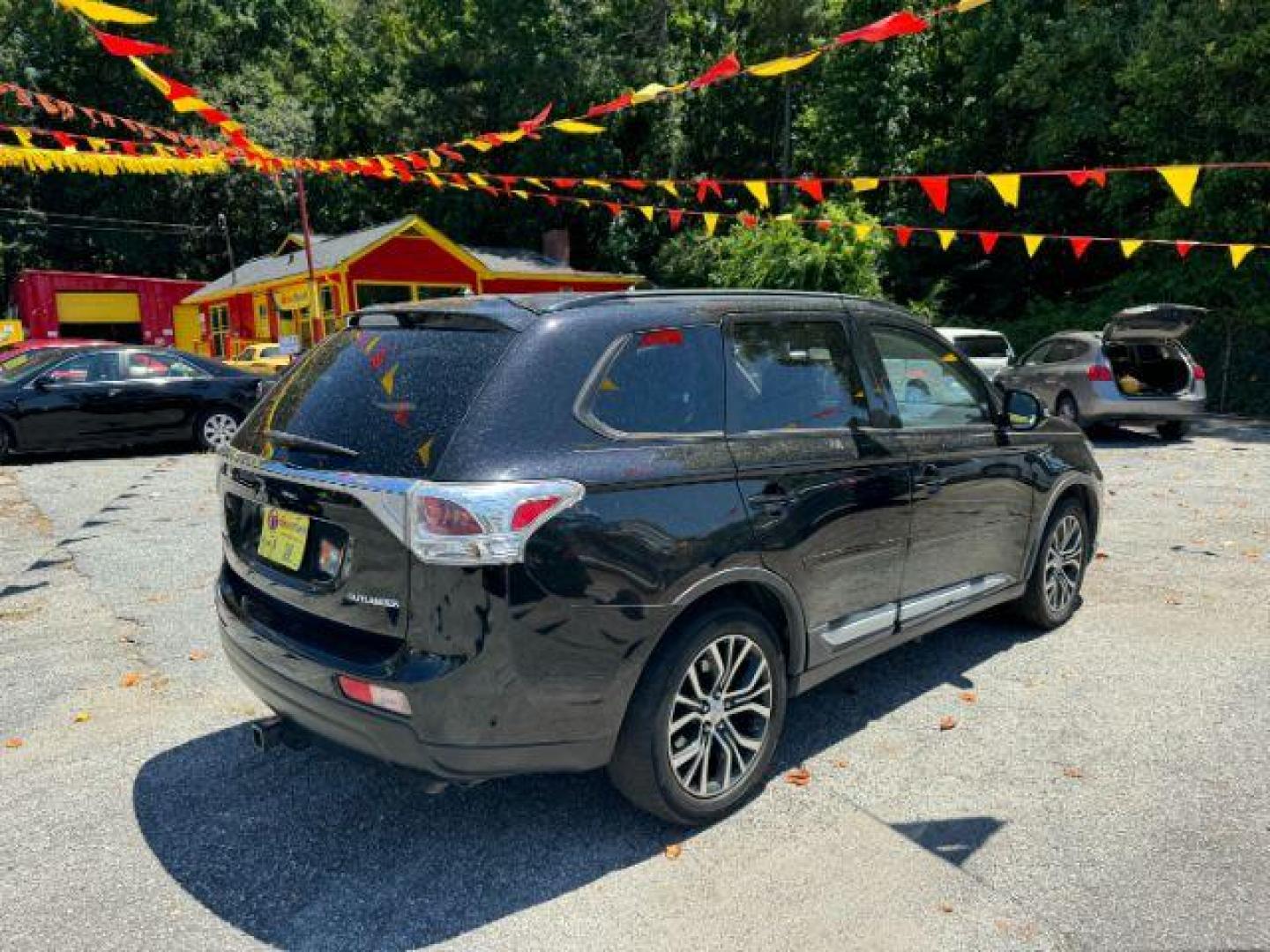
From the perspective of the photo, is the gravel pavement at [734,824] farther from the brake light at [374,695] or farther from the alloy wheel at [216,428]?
the alloy wheel at [216,428]

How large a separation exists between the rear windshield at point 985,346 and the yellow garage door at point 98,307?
Answer: 36185 millimetres

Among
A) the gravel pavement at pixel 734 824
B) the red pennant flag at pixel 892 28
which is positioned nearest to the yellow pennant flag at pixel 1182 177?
the red pennant flag at pixel 892 28

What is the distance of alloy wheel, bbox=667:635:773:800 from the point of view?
3068 mm

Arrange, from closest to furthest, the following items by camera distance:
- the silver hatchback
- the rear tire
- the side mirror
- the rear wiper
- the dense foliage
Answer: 1. the rear wiper
2. the side mirror
3. the rear tire
4. the silver hatchback
5. the dense foliage

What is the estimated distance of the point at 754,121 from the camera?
35.1m

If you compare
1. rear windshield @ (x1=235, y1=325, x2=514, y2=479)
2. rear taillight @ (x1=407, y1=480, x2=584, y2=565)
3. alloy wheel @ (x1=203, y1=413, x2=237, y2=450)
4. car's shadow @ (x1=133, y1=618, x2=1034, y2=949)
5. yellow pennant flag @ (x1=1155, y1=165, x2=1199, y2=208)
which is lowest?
car's shadow @ (x1=133, y1=618, x2=1034, y2=949)

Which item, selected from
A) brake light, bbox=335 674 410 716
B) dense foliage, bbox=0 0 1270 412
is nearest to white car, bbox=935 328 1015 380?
dense foliage, bbox=0 0 1270 412

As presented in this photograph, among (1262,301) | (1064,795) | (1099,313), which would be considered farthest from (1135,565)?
(1099,313)

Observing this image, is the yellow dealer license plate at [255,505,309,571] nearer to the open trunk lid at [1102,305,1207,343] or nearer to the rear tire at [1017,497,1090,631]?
the rear tire at [1017,497,1090,631]

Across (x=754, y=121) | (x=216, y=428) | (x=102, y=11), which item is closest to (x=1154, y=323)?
(x=102, y=11)

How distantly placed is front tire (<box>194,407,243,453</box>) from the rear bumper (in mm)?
9970

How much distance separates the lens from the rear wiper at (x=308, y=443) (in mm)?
2830

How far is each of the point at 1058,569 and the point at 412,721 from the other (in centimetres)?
394

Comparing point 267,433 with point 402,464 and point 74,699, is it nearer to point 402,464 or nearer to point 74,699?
point 402,464
